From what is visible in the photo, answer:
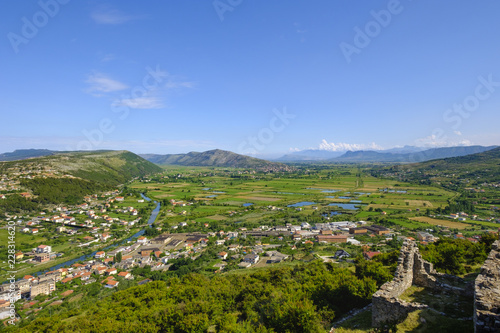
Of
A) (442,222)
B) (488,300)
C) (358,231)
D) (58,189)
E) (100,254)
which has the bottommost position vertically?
(100,254)

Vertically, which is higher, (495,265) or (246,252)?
(495,265)

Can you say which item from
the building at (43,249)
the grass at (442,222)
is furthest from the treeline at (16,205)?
the grass at (442,222)

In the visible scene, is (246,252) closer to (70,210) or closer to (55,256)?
(55,256)

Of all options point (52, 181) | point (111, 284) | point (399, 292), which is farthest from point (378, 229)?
point (52, 181)

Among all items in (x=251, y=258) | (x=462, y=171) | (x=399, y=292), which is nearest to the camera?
(x=399, y=292)

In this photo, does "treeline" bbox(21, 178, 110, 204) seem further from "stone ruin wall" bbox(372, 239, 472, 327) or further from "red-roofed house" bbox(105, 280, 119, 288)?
"stone ruin wall" bbox(372, 239, 472, 327)

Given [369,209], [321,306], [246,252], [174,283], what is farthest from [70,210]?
[369,209]

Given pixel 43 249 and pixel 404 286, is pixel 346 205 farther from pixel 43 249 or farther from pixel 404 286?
pixel 43 249
